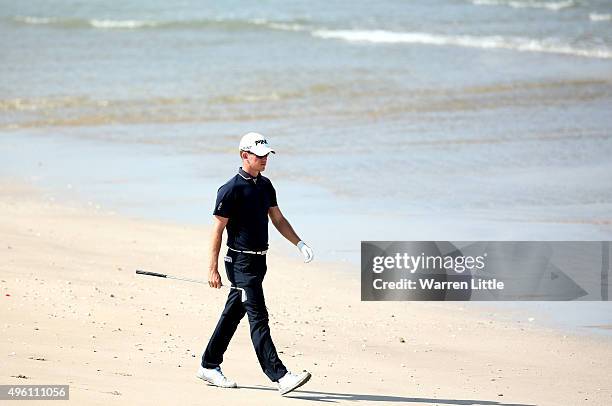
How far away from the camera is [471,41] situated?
3162 cm

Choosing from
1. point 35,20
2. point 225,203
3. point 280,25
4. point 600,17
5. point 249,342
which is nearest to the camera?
point 225,203

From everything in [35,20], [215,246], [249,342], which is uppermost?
[35,20]

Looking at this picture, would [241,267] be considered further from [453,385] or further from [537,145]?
[537,145]

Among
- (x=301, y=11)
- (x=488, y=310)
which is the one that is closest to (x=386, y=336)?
(x=488, y=310)

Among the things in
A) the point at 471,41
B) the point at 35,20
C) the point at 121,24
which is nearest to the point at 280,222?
the point at 471,41

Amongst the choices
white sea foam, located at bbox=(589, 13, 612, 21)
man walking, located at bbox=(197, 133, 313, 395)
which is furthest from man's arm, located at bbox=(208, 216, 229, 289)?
white sea foam, located at bbox=(589, 13, 612, 21)

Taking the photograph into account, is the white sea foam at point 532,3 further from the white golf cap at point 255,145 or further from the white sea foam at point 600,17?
the white golf cap at point 255,145

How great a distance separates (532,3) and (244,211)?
1539 inches

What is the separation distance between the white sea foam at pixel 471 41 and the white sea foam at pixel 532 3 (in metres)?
10.5

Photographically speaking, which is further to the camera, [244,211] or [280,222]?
[280,222]

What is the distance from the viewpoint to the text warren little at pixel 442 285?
967cm

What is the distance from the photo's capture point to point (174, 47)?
30.4 m

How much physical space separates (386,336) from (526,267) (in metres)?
2.41

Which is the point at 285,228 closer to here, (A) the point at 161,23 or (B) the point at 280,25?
(B) the point at 280,25
